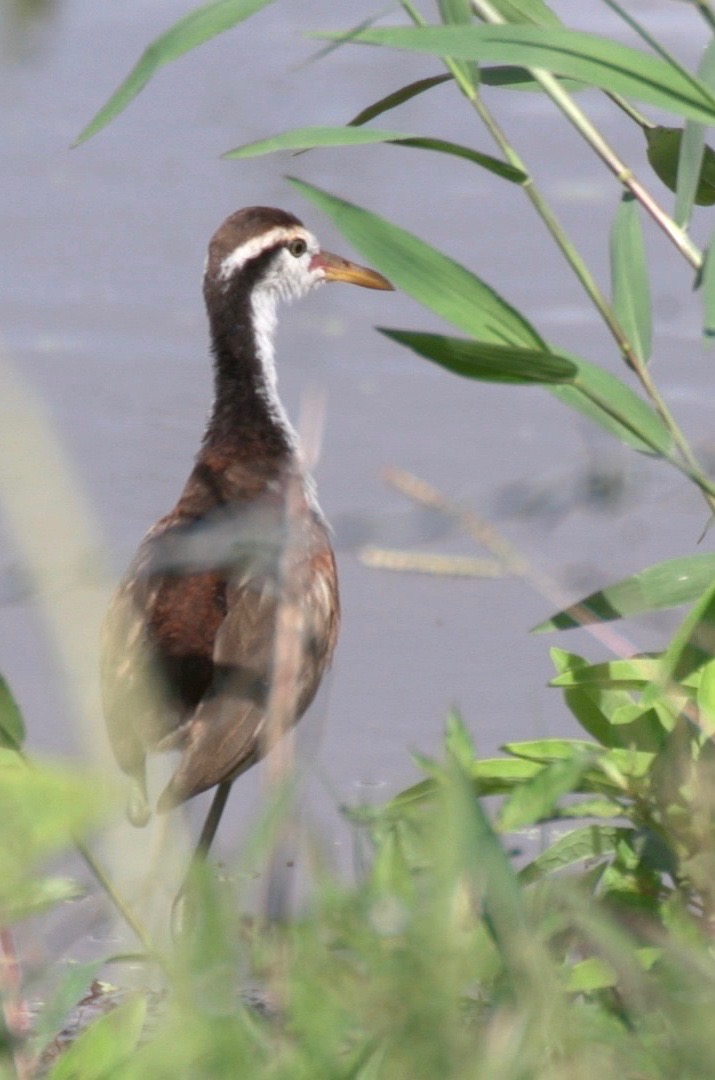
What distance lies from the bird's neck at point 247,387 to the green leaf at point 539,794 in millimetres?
3240

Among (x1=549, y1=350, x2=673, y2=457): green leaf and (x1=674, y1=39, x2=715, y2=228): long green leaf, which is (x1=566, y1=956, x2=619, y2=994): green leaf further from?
(x1=674, y1=39, x2=715, y2=228): long green leaf

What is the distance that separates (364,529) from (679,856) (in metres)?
0.53

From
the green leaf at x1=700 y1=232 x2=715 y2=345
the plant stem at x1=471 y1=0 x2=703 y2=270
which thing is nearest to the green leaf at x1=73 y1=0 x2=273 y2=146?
the plant stem at x1=471 y1=0 x2=703 y2=270

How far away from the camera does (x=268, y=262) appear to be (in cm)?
564

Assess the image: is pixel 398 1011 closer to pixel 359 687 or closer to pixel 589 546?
pixel 359 687

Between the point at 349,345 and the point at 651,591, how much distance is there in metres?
3.72

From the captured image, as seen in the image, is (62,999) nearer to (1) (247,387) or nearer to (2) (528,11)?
(2) (528,11)

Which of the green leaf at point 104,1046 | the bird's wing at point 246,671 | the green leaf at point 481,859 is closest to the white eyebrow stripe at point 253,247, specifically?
the bird's wing at point 246,671

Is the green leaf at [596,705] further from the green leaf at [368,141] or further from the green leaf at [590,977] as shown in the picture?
the green leaf at [368,141]

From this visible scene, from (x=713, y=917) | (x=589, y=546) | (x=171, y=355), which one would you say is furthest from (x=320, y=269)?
(x=713, y=917)

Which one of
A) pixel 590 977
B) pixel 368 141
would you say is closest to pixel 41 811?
pixel 590 977

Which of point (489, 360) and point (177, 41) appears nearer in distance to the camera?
point (489, 360)

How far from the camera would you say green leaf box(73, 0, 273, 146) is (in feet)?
6.95

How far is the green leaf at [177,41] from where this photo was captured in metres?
2.12
